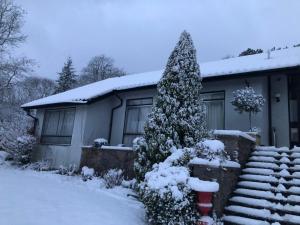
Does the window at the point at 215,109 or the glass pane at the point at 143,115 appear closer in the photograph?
the window at the point at 215,109

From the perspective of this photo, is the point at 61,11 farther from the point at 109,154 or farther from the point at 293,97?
the point at 293,97

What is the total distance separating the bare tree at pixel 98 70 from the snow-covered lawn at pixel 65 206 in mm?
34766

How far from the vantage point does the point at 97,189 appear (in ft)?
31.4

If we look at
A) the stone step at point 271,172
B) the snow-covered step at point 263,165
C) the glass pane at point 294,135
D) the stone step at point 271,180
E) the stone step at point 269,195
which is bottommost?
the stone step at point 269,195

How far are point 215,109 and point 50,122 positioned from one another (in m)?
9.12

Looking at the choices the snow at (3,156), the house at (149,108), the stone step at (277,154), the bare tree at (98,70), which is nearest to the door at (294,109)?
the house at (149,108)

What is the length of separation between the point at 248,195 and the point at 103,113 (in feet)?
31.2

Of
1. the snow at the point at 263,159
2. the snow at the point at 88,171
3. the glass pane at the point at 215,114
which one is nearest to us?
the snow at the point at 263,159

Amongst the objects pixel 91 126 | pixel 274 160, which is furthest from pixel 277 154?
pixel 91 126

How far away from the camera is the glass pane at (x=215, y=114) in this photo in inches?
457

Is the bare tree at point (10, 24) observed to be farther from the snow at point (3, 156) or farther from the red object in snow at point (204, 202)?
the red object in snow at point (204, 202)

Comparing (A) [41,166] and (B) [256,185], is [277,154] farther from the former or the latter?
(A) [41,166]

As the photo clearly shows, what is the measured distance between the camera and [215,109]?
11867 millimetres

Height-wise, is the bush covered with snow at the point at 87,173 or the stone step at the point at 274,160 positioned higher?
the stone step at the point at 274,160
